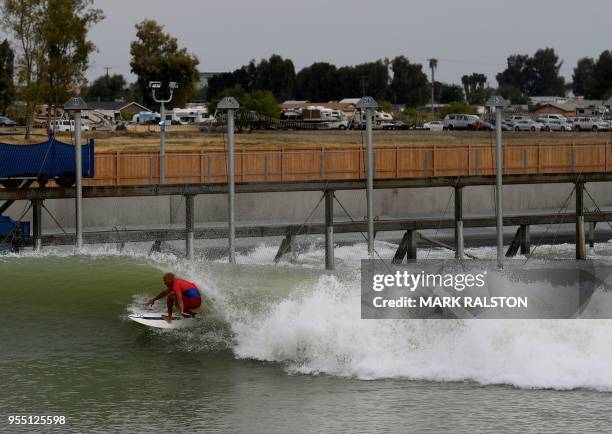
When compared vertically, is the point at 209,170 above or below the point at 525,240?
above

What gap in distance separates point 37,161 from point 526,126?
6639cm

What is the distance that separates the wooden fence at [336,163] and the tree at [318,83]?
11349 cm

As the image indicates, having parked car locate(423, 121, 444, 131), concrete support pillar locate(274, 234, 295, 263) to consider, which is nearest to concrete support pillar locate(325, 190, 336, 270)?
concrete support pillar locate(274, 234, 295, 263)

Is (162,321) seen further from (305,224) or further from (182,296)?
(305,224)

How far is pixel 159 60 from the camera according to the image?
9950 cm

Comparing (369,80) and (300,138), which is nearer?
(300,138)

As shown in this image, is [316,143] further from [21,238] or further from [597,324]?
[597,324]

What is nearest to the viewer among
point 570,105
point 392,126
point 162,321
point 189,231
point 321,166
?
point 162,321

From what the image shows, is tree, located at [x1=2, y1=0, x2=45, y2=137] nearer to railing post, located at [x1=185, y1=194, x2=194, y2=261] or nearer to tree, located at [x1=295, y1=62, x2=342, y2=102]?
railing post, located at [x1=185, y1=194, x2=194, y2=261]

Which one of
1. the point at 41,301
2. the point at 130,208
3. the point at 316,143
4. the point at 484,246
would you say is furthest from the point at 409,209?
the point at 41,301

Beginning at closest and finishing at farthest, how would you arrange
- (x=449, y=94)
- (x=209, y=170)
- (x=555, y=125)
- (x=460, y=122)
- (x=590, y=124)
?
1. (x=209, y=170)
2. (x=590, y=124)
3. (x=460, y=122)
4. (x=555, y=125)
5. (x=449, y=94)

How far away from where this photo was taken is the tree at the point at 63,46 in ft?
230

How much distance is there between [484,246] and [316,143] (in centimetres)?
2868

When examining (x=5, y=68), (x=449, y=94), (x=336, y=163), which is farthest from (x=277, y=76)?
(x=336, y=163)
